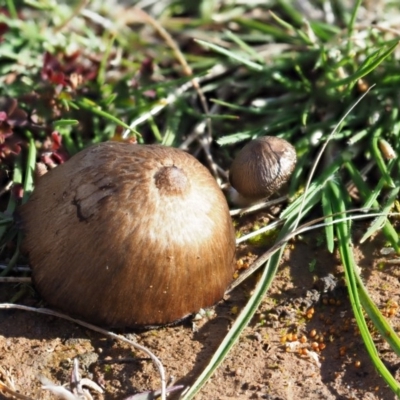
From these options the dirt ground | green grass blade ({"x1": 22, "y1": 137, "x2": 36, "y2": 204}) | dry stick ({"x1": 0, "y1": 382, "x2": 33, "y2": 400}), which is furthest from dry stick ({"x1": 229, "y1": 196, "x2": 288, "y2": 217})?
dry stick ({"x1": 0, "y1": 382, "x2": 33, "y2": 400})

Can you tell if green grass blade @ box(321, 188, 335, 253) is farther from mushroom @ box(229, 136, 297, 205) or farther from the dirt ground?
mushroom @ box(229, 136, 297, 205)

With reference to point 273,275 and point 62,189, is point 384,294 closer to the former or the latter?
point 273,275

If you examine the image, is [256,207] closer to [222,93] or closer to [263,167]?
[263,167]

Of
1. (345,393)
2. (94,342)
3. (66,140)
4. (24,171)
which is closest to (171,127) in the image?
(66,140)

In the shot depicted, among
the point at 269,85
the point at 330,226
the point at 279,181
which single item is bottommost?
the point at 330,226

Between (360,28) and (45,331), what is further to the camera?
(360,28)

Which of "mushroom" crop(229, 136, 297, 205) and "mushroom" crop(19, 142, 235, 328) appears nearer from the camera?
"mushroom" crop(19, 142, 235, 328)

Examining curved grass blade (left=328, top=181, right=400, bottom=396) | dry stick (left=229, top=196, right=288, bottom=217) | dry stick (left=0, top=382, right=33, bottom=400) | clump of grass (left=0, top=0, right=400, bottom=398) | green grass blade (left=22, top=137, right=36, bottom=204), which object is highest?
clump of grass (left=0, top=0, right=400, bottom=398)
